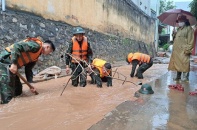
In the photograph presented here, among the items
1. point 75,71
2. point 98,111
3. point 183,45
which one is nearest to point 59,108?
point 98,111

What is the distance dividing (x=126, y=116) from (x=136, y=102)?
2.82 feet

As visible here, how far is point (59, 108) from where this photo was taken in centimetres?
375

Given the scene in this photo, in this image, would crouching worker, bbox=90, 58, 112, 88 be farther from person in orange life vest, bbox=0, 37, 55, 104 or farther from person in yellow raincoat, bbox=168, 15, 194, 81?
person in yellow raincoat, bbox=168, 15, 194, 81

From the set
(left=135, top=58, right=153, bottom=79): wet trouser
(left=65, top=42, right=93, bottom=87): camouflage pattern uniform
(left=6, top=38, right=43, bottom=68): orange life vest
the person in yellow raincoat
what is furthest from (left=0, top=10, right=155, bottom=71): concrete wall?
the person in yellow raincoat

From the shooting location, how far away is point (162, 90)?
5203 mm

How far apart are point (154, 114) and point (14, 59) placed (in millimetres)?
2294

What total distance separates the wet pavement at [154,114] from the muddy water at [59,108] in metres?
0.26

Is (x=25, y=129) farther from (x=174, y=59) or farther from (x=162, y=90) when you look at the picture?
(x=174, y=59)

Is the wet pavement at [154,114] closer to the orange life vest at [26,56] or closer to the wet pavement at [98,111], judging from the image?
the wet pavement at [98,111]

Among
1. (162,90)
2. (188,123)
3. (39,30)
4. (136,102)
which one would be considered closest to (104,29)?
(39,30)

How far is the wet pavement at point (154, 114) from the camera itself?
111 inches

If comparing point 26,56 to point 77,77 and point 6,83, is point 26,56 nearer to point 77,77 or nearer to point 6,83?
point 6,83

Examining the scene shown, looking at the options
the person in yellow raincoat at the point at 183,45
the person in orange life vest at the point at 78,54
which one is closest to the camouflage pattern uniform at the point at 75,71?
the person in orange life vest at the point at 78,54

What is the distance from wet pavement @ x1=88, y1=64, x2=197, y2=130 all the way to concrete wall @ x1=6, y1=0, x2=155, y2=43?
5.09 m
